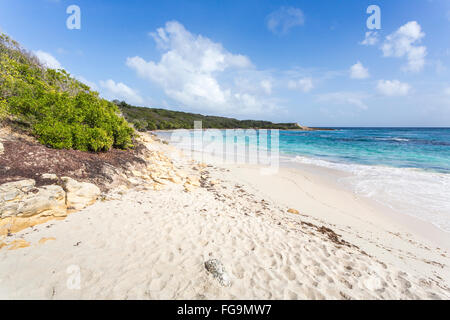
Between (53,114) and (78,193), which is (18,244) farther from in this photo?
(53,114)

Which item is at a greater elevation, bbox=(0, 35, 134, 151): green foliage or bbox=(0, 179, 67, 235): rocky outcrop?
bbox=(0, 35, 134, 151): green foliage

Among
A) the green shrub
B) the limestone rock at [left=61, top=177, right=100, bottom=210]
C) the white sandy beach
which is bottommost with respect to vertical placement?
the white sandy beach

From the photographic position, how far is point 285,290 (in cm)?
284

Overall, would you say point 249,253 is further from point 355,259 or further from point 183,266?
point 355,259

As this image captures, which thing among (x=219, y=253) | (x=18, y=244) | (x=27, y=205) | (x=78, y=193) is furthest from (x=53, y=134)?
(x=219, y=253)

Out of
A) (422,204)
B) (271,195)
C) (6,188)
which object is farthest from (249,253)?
(422,204)

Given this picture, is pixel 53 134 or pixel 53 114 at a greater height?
pixel 53 114

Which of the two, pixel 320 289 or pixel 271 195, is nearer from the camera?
pixel 320 289

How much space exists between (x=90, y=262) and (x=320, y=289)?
153 inches

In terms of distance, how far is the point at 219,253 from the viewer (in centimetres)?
362

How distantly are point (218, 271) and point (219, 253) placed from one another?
2.08ft

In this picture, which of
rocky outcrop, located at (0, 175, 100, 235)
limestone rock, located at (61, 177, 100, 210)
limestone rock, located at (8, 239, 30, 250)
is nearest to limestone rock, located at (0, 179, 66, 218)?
rocky outcrop, located at (0, 175, 100, 235)

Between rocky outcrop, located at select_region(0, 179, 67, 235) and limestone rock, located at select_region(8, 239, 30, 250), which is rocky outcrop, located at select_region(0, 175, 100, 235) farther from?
limestone rock, located at select_region(8, 239, 30, 250)

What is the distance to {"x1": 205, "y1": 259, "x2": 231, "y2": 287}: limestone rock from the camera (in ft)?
9.40
